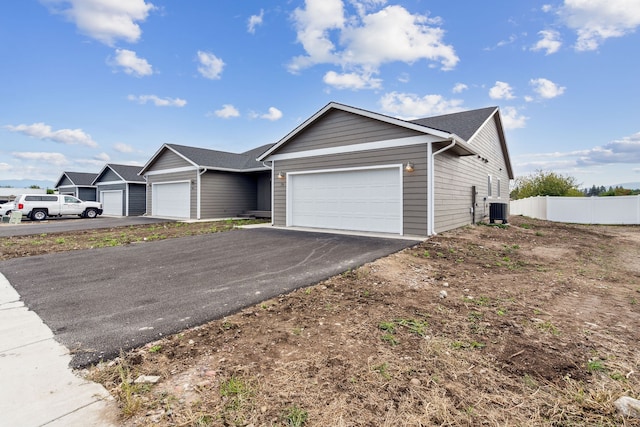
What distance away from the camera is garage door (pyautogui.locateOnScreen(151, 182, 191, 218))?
16.7 m

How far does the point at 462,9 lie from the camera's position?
35.0 feet

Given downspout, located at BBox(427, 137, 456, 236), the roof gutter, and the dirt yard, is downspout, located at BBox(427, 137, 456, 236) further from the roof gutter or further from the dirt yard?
the roof gutter

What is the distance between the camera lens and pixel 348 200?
10.1m

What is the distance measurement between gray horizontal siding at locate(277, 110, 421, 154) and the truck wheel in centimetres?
1695

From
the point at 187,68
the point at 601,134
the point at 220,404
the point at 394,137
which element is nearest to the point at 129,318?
the point at 220,404

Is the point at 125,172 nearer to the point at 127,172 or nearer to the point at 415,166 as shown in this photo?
the point at 127,172

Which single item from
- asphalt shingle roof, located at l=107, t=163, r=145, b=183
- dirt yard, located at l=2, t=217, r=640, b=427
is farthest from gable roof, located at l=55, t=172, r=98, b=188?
dirt yard, located at l=2, t=217, r=640, b=427

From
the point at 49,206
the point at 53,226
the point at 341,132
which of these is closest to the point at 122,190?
the point at 49,206

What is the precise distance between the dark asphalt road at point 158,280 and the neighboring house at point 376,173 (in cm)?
148

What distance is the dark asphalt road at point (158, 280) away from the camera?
3002 millimetres

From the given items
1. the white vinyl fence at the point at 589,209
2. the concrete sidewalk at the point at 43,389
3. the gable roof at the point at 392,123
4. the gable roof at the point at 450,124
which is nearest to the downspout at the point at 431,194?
the gable roof at the point at 392,123

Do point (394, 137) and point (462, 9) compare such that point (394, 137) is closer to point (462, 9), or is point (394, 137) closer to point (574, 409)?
point (462, 9)

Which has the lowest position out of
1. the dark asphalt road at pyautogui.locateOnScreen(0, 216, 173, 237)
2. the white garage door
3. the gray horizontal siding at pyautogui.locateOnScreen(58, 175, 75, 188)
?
the dark asphalt road at pyautogui.locateOnScreen(0, 216, 173, 237)

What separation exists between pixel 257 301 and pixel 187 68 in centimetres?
1538
